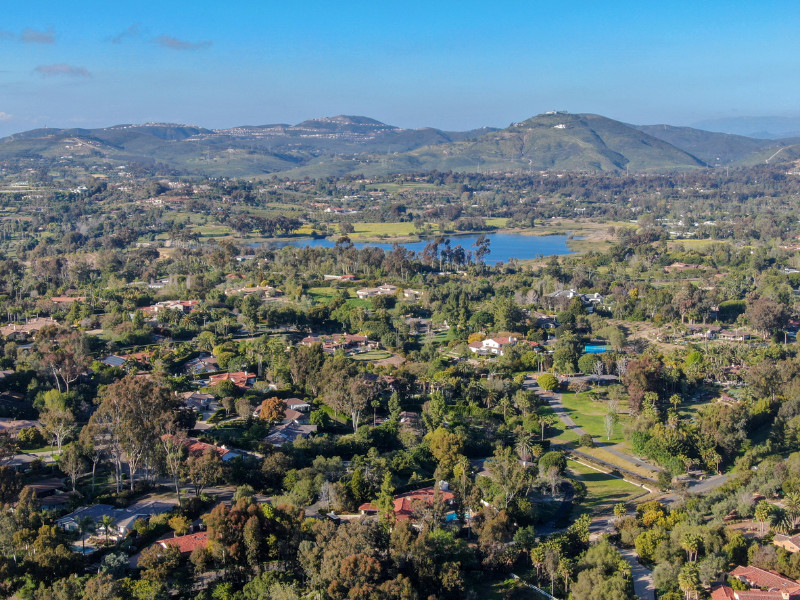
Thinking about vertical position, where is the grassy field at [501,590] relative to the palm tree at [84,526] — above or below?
below

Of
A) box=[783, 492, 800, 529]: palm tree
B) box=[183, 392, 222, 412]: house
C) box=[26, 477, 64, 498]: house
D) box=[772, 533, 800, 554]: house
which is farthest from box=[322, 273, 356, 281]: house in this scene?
box=[772, 533, 800, 554]: house

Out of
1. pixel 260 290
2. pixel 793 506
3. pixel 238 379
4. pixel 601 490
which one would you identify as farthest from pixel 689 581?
pixel 260 290

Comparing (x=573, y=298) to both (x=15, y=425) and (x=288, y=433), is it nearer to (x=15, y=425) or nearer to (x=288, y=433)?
(x=288, y=433)

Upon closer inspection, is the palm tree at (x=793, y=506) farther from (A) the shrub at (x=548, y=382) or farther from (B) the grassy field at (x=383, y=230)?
(B) the grassy field at (x=383, y=230)

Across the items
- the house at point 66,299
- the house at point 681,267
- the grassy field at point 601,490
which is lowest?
the grassy field at point 601,490

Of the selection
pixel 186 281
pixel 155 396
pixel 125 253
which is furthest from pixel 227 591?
pixel 125 253

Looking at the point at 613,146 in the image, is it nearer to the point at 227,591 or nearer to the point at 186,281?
the point at 186,281

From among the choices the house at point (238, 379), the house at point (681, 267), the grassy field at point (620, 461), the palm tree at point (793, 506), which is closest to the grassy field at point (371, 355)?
the house at point (238, 379)
